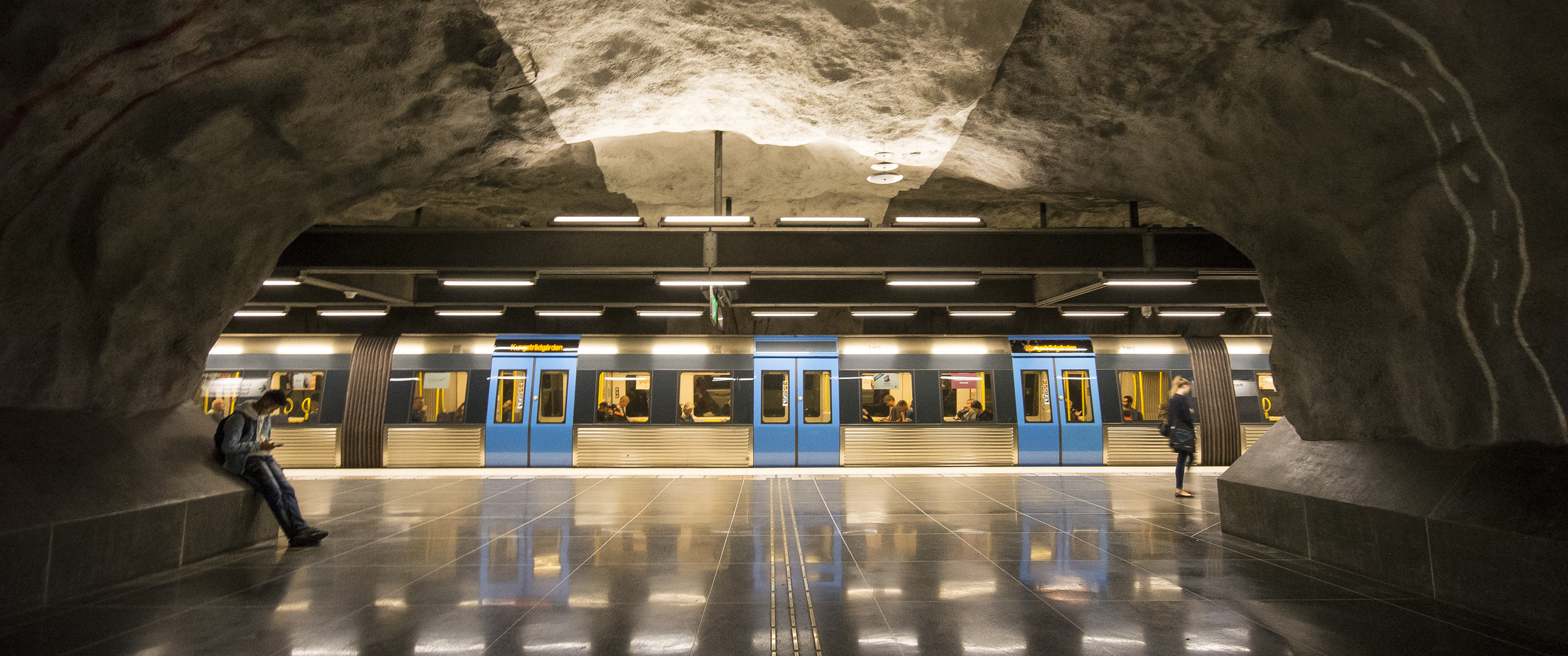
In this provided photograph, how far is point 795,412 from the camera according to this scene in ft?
46.3

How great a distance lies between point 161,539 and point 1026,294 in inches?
451

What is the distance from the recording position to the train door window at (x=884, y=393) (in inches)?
557

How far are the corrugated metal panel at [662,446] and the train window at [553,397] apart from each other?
18.3 inches

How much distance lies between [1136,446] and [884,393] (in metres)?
5.10

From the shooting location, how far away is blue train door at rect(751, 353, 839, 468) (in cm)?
1400

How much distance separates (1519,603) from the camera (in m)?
3.73

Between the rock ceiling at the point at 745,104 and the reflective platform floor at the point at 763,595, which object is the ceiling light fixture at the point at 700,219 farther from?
A: the reflective platform floor at the point at 763,595

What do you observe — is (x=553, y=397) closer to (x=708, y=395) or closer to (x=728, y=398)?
(x=708, y=395)

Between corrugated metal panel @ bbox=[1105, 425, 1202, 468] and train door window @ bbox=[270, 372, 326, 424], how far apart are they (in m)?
15.5

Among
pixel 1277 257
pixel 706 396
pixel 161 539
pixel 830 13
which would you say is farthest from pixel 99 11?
pixel 706 396

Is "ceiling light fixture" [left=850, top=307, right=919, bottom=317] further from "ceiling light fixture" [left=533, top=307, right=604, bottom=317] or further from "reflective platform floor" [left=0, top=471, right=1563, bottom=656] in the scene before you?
"reflective platform floor" [left=0, top=471, right=1563, bottom=656]

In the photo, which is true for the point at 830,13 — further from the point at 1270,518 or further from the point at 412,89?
the point at 1270,518

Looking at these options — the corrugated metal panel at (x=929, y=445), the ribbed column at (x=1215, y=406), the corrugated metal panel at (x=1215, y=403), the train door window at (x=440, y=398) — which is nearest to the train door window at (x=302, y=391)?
the train door window at (x=440, y=398)

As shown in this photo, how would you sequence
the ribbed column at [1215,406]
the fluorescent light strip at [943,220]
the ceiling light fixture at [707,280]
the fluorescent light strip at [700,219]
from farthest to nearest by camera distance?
the ribbed column at [1215,406]
the ceiling light fixture at [707,280]
the fluorescent light strip at [943,220]
the fluorescent light strip at [700,219]
